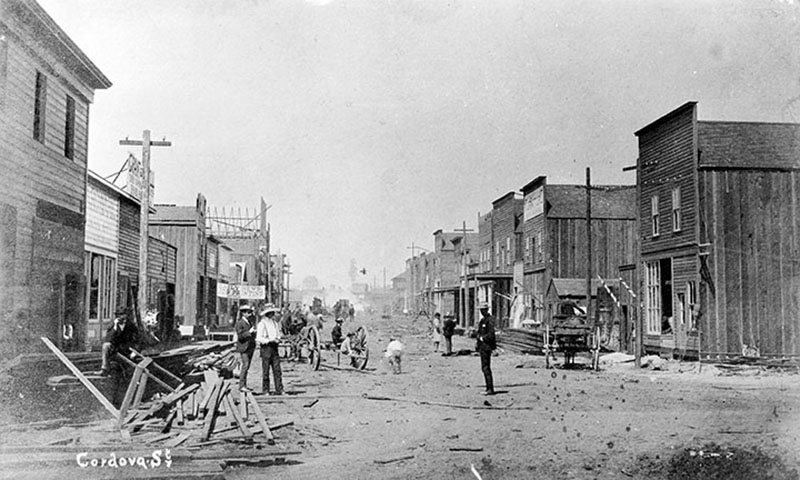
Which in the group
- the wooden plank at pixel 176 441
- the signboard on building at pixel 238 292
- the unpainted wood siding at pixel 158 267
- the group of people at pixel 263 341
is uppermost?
the unpainted wood siding at pixel 158 267

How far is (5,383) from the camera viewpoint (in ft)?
32.2

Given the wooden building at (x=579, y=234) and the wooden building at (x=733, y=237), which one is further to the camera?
the wooden building at (x=579, y=234)

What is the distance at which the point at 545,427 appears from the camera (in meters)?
10.9

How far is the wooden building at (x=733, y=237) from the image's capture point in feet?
71.0

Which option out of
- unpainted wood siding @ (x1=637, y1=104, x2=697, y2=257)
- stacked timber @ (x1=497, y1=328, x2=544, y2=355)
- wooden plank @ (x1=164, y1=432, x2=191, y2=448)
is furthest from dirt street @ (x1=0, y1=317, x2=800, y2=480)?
stacked timber @ (x1=497, y1=328, x2=544, y2=355)

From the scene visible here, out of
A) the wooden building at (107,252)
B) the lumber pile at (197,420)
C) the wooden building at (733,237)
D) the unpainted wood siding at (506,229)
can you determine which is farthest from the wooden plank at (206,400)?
the unpainted wood siding at (506,229)

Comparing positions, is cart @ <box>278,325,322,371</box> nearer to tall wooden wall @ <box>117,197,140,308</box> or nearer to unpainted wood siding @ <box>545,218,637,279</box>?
tall wooden wall @ <box>117,197,140,308</box>

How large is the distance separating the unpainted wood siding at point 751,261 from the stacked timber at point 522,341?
718 cm

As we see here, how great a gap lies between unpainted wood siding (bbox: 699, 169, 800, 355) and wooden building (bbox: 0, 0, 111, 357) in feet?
60.0

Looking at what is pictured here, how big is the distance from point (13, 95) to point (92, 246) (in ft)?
28.5

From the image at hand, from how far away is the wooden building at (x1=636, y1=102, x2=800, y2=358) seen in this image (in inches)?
852

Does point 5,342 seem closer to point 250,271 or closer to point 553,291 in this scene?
point 553,291

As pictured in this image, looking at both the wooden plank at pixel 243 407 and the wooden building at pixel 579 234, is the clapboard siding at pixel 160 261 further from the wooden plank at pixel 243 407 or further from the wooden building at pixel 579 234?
the wooden plank at pixel 243 407

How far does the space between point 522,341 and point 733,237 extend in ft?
32.6
